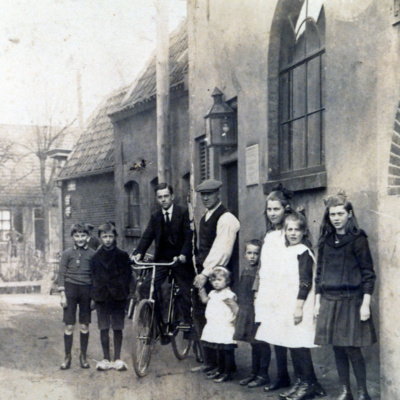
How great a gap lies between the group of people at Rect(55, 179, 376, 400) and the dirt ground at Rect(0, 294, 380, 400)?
0.20 meters

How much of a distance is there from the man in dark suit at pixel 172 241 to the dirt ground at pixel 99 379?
28.2 inches

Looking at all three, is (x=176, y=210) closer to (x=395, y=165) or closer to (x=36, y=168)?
(x=395, y=165)

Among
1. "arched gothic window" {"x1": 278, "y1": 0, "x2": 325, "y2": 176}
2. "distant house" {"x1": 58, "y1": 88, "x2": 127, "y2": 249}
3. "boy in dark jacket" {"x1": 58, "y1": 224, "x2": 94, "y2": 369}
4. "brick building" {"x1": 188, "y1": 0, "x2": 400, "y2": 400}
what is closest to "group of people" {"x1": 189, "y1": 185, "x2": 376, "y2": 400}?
"brick building" {"x1": 188, "y1": 0, "x2": 400, "y2": 400}

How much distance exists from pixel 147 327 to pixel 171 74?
6762 mm

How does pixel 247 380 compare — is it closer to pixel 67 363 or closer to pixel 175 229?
pixel 175 229

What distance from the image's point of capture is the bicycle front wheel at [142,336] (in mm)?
5664

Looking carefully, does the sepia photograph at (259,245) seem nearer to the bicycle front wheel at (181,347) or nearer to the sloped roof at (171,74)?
the bicycle front wheel at (181,347)

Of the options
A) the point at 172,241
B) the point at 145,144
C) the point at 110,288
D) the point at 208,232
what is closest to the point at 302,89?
the point at 208,232

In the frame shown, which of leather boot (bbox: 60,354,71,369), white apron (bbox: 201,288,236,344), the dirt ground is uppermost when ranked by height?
white apron (bbox: 201,288,236,344)

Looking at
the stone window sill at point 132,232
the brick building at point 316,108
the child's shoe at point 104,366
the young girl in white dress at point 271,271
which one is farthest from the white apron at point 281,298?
the stone window sill at point 132,232

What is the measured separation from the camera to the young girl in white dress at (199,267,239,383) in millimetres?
5570

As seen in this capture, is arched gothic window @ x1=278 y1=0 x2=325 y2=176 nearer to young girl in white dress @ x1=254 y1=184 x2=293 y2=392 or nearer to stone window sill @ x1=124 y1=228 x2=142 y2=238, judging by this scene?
young girl in white dress @ x1=254 y1=184 x2=293 y2=392

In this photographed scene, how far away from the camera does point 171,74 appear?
11641 mm

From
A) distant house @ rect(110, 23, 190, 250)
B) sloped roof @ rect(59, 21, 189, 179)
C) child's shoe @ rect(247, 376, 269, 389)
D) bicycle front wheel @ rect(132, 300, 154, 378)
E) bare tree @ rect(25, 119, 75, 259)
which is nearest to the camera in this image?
child's shoe @ rect(247, 376, 269, 389)
